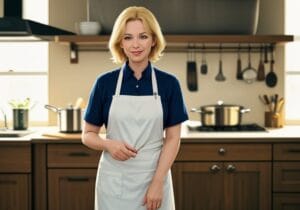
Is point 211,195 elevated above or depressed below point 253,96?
below

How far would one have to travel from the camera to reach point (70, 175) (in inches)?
127

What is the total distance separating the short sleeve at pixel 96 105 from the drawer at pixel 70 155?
129cm

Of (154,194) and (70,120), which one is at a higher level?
(70,120)

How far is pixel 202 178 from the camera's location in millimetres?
3230

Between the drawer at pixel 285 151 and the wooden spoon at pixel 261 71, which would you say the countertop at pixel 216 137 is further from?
the wooden spoon at pixel 261 71

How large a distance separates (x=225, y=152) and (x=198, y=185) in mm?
262

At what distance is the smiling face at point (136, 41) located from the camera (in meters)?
1.84

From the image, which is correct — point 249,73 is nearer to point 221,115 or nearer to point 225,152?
point 221,115

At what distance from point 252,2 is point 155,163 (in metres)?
2.03

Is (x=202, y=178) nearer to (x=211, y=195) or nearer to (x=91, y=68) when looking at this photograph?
(x=211, y=195)

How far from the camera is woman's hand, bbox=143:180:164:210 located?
191 cm

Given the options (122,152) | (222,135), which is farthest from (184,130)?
(122,152)

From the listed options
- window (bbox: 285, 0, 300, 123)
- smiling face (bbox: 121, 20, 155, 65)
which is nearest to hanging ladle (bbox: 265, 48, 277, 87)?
window (bbox: 285, 0, 300, 123)

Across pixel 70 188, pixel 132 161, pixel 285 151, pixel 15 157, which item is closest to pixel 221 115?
pixel 285 151
